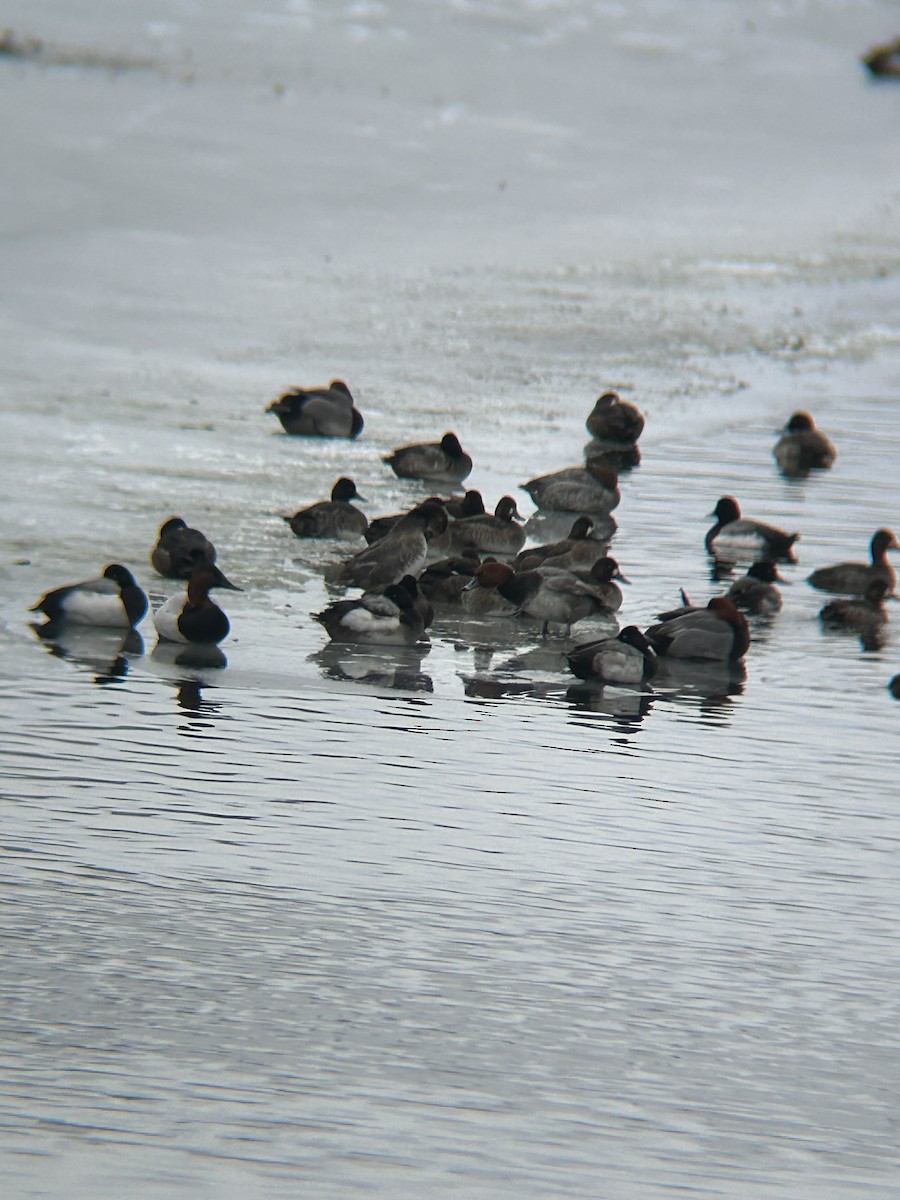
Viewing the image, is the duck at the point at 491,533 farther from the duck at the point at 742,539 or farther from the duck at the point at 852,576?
the duck at the point at 852,576

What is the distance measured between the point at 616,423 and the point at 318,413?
2423mm

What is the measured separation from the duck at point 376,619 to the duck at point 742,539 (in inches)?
125

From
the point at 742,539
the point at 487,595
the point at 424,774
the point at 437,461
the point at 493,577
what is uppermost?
the point at 437,461

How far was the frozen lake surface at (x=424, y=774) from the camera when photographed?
17.5 ft

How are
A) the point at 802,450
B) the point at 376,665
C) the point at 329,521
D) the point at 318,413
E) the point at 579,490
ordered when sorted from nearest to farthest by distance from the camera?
1. the point at 376,665
2. the point at 329,521
3. the point at 579,490
4. the point at 318,413
5. the point at 802,450

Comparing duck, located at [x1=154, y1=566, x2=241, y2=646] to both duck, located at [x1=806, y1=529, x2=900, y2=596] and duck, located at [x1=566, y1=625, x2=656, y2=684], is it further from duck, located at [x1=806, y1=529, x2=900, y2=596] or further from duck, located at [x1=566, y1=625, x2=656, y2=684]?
duck, located at [x1=806, y1=529, x2=900, y2=596]

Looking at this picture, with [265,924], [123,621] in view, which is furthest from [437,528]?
[265,924]

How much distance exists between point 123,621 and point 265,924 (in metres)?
4.08

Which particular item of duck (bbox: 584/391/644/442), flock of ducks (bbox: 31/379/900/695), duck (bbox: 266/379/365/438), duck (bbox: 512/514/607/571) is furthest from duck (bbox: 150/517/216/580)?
duck (bbox: 584/391/644/442)

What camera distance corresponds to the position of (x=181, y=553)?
11.3 m

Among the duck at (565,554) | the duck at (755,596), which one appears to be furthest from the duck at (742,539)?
the duck at (565,554)

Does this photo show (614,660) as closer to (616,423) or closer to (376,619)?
(376,619)

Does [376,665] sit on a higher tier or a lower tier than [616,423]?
lower

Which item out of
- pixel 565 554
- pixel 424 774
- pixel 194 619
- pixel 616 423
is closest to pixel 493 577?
pixel 565 554
